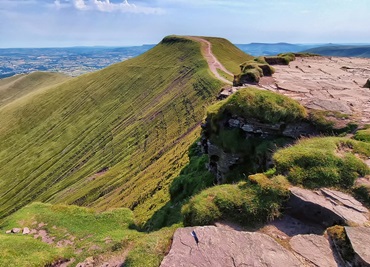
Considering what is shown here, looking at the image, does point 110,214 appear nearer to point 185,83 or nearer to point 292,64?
point 292,64

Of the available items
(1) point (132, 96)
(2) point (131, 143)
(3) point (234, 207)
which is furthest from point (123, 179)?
(1) point (132, 96)

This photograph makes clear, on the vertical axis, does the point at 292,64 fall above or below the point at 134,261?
above

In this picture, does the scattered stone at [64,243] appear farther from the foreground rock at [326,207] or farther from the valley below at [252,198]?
the foreground rock at [326,207]

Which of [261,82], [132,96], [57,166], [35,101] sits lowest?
[57,166]

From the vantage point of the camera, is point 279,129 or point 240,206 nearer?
point 240,206

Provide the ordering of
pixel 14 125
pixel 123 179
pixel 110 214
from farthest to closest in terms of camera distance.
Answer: pixel 14 125
pixel 123 179
pixel 110 214

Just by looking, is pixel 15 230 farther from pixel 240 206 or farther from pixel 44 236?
pixel 240 206

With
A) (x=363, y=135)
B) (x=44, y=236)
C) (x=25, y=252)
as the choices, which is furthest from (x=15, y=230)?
(x=363, y=135)

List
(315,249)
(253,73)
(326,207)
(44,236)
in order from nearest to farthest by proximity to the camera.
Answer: (315,249) < (326,207) < (44,236) < (253,73)
